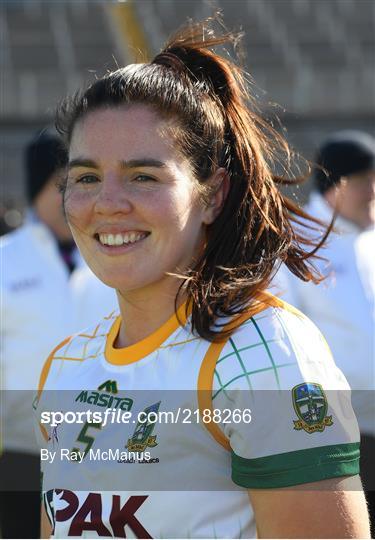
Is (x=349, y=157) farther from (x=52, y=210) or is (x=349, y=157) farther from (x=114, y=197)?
(x=114, y=197)

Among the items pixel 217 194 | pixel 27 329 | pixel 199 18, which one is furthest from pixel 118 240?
pixel 199 18

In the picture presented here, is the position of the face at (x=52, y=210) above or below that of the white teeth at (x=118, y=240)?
above

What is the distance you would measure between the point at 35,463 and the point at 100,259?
2.59 metres

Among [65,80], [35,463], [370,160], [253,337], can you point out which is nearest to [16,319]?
[35,463]

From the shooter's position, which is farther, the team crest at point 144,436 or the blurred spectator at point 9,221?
the blurred spectator at point 9,221

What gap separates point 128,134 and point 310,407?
65cm

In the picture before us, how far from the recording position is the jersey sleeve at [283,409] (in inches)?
63.0

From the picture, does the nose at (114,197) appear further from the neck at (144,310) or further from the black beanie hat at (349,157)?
the black beanie hat at (349,157)

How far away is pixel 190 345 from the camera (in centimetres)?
180

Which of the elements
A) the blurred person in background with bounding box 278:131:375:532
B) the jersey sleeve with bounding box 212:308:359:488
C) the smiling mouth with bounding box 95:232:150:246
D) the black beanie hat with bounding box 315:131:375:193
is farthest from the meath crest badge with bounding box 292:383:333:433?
the black beanie hat with bounding box 315:131:375:193

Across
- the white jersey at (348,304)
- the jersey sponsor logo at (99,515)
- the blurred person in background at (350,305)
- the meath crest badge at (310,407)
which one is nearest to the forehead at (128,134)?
the meath crest badge at (310,407)

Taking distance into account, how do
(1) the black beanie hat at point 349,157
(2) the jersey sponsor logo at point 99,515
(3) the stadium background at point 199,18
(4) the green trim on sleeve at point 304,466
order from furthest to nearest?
(3) the stadium background at point 199,18 < (1) the black beanie hat at point 349,157 < (2) the jersey sponsor logo at point 99,515 < (4) the green trim on sleeve at point 304,466

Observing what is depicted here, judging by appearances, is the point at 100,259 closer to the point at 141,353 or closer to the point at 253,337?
the point at 141,353

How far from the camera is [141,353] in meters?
1.89
